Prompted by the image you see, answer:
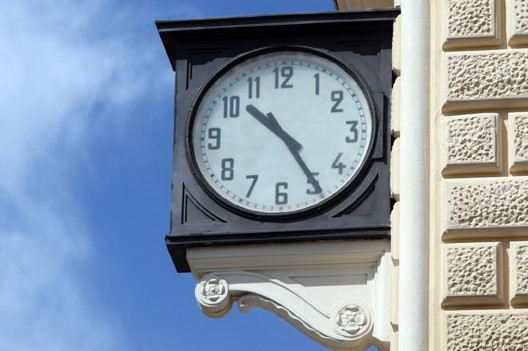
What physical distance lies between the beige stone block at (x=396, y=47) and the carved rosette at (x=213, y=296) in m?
1.63

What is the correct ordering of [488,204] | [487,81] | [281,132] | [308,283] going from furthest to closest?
[281,132], [308,283], [487,81], [488,204]

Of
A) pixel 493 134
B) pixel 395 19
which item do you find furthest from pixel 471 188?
pixel 395 19

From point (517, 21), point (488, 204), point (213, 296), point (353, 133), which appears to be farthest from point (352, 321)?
point (517, 21)

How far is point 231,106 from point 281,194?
0.68 metres

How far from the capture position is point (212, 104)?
691 inches

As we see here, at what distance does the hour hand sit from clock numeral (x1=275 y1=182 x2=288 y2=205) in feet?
0.80

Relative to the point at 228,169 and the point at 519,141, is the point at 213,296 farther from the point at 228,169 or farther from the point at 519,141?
the point at 519,141

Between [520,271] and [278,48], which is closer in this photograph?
[520,271]

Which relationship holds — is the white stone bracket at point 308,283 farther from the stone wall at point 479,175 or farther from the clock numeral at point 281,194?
the stone wall at point 479,175

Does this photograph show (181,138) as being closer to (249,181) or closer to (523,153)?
(249,181)

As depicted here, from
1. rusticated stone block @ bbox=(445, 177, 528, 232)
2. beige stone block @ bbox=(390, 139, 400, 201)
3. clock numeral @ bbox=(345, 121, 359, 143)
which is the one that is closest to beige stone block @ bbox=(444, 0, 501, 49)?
beige stone block @ bbox=(390, 139, 400, 201)

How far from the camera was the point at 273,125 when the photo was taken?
57.2ft

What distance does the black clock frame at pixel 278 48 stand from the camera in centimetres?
1700

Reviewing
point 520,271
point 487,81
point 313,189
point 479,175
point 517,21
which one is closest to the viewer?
point 520,271
